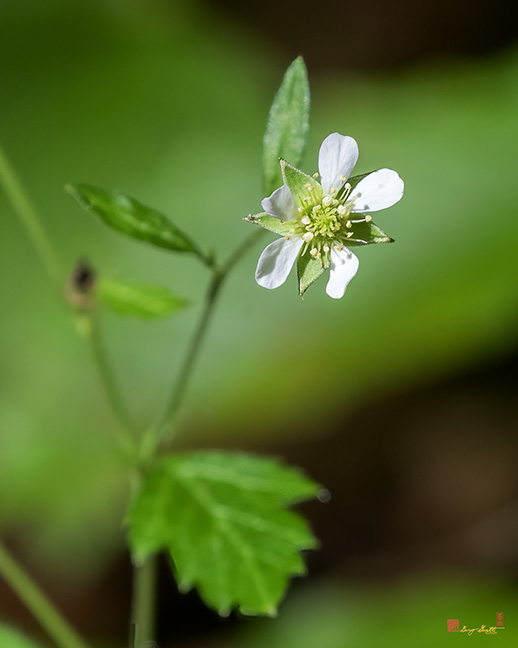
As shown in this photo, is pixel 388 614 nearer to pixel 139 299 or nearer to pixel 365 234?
pixel 139 299

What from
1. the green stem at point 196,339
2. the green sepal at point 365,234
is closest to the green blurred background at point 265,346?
the green stem at point 196,339

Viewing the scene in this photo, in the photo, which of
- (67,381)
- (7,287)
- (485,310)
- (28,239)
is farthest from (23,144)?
(485,310)

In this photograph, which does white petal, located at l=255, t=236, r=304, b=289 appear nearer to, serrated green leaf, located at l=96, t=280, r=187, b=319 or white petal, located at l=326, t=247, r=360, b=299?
white petal, located at l=326, t=247, r=360, b=299

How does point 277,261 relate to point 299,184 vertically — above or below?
Result: below

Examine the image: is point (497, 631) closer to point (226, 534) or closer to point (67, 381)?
point (226, 534)

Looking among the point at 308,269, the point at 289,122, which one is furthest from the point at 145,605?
the point at 289,122

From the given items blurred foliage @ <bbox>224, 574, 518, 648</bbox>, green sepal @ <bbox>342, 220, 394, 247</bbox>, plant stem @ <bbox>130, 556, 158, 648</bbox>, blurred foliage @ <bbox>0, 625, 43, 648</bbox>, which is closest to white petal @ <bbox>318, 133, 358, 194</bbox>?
green sepal @ <bbox>342, 220, 394, 247</bbox>
